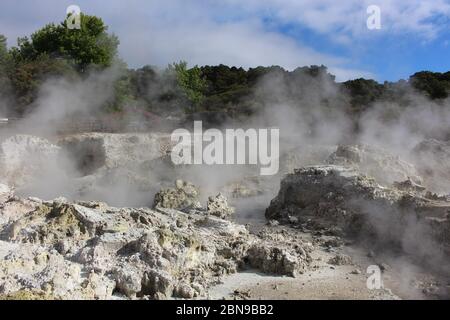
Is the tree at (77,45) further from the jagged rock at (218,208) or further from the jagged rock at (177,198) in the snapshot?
the jagged rock at (218,208)

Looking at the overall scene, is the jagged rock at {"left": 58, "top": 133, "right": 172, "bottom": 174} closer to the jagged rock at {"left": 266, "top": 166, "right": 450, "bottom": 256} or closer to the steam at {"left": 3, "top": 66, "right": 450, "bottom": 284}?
the steam at {"left": 3, "top": 66, "right": 450, "bottom": 284}

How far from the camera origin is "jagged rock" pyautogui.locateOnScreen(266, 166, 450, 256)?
8.57 metres

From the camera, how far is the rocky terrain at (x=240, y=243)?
6.53 meters

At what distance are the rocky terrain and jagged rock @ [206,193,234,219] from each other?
3cm

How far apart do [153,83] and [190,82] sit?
2122 mm

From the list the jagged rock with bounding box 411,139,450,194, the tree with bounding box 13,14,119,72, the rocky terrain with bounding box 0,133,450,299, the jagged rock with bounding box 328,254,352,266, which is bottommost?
the jagged rock with bounding box 328,254,352,266

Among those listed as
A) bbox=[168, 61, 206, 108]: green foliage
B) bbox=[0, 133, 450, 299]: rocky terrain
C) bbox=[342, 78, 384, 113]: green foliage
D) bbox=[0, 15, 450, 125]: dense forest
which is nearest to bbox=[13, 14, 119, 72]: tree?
bbox=[0, 15, 450, 125]: dense forest

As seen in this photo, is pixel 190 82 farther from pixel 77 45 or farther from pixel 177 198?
pixel 177 198

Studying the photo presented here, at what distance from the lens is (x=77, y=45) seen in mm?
26609

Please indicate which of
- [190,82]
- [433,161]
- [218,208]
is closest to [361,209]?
[218,208]

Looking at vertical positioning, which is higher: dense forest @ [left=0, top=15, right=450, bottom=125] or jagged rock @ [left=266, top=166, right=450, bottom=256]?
dense forest @ [left=0, top=15, right=450, bottom=125]
